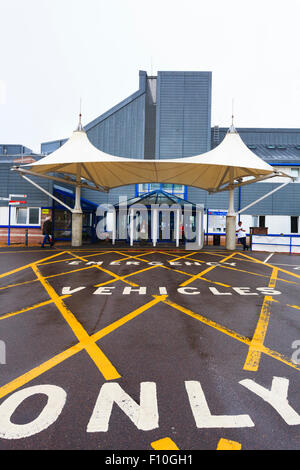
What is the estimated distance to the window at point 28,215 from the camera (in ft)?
61.4

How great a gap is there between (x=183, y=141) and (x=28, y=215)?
59.5 ft

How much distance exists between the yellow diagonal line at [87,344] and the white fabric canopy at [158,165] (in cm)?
1038

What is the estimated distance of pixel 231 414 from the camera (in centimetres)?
217

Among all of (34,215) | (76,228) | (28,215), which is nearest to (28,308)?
(76,228)

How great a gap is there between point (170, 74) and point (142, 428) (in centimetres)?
3285

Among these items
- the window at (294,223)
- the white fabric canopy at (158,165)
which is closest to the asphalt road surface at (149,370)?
the white fabric canopy at (158,165)

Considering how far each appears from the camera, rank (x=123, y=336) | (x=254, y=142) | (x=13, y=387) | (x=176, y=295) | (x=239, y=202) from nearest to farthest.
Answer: (x=13, y=387)
(x=123, y=336)
(x=176, y=295)
(x=239, y=202)
(x=254, y=142)

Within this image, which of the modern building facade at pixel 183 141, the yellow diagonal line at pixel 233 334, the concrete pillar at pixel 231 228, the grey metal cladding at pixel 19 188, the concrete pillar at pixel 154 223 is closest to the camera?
the yellow diagonal line at pixel 233 334

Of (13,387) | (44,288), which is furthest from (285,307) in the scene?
(44,288)

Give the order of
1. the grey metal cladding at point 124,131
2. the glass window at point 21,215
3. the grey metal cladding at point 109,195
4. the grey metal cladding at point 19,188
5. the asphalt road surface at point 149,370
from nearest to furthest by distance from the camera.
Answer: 1. the asphalt road surface at point 149,370
2. the grey metal cladding at point 19,188
3. the glass window at point 21,215
4. the grey metal cladding at point 109,195
5. the grey metal cladding at point 124,131

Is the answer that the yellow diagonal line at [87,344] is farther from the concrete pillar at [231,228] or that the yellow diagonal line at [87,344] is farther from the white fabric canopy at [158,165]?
the concrete pillar at [231,228]
